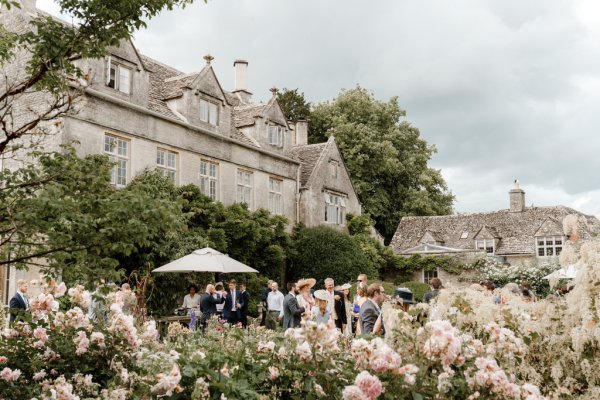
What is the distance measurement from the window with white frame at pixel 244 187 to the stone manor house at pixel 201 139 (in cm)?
4

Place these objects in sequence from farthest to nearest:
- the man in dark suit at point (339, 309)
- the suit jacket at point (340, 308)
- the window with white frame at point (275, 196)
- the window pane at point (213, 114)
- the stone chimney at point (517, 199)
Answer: the stone chimney at point (517, 199), the window with white frame at point (275, 196), the window pane at point (213, 114), the suit jacket at point (340, 308), the man in dark suit at point (339, 309)

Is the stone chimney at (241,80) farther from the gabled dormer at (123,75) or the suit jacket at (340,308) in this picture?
the suit jacket at (340,308)

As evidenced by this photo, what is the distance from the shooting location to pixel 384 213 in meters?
44.5

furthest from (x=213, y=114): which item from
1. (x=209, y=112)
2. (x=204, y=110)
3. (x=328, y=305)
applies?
(x=328, y=305)

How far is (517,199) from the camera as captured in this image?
47.2m

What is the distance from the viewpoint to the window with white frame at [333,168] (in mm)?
31234

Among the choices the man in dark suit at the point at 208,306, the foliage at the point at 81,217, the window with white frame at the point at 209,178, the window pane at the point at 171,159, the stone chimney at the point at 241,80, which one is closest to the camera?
the foliage at the point at 81,217

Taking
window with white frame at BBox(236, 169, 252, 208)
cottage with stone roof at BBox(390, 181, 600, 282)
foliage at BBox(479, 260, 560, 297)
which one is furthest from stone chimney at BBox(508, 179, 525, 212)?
window with white frame at BBox(236, 169, 252, 208)

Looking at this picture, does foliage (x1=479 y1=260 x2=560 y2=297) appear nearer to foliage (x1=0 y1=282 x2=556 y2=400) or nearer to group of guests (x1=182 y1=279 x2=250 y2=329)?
group of guests (x1=182 y1=279 x2=250 y2=329)

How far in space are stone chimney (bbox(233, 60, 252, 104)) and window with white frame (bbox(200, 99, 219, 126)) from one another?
27.8 ft

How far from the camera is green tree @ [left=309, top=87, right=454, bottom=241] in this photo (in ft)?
137

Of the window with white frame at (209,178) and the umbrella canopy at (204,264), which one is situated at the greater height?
the window with white frame at (209,178)

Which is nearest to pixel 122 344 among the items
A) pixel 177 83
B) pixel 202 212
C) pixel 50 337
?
pixel 50 337

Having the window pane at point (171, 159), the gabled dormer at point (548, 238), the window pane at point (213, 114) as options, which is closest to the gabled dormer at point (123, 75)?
the window pane at point (171, 159)
